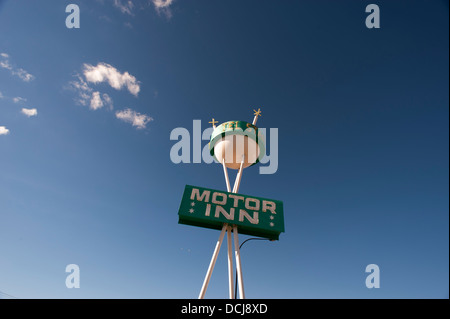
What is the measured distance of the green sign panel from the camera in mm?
7934

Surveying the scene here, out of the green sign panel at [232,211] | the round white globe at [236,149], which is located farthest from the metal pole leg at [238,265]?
the round white globe at [236,149]

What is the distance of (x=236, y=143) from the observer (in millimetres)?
10203

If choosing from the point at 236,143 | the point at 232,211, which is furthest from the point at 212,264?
the point at 236,143

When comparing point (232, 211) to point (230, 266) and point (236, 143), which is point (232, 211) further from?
point (236, 143)

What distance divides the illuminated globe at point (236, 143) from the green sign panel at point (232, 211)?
2.40m

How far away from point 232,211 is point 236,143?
11.2 feet

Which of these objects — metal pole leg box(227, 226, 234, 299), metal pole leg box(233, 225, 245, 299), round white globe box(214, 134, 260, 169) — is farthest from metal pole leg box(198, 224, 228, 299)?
round white globe box(214, 134, 260, 169)

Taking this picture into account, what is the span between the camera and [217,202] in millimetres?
8320

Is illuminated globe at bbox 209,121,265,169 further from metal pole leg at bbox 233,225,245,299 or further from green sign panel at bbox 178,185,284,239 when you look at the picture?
metal pole leg at bbox 233,225,245,299

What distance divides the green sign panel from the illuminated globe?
240 centimetres
